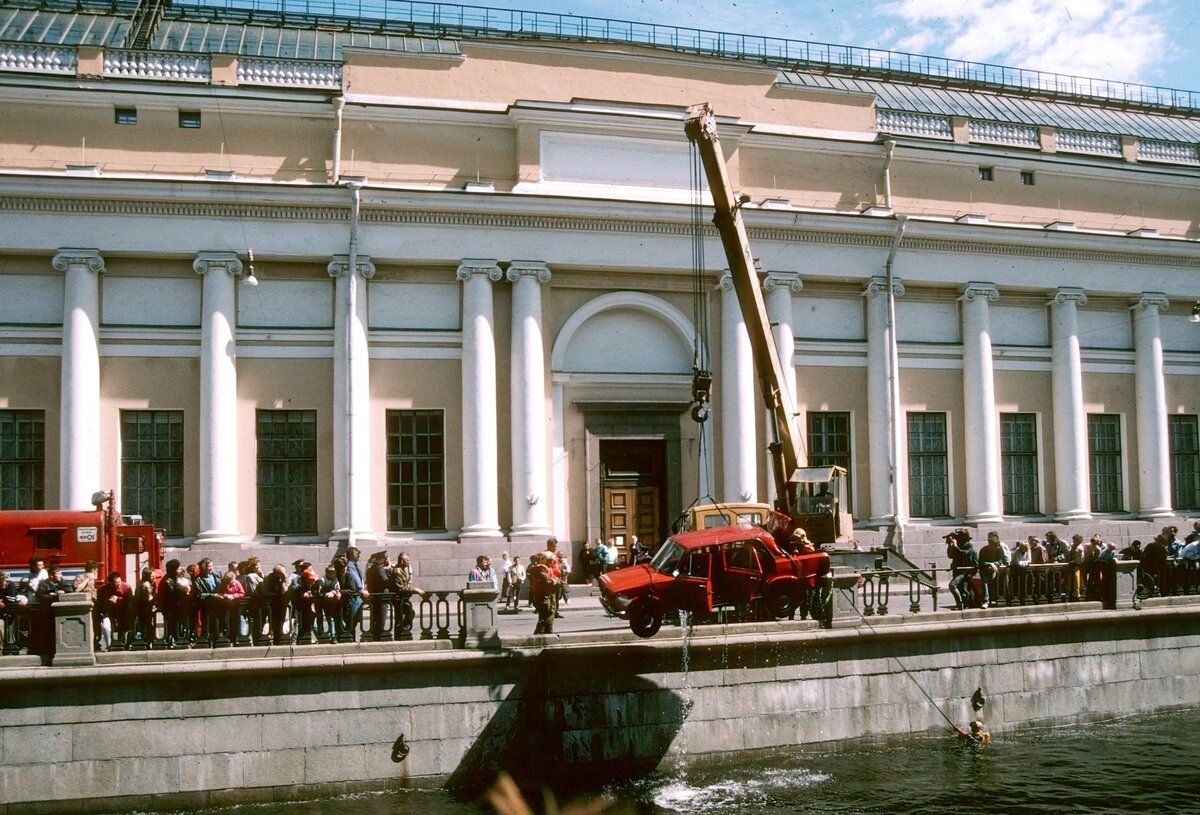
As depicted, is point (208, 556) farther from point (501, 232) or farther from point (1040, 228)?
point (1040, 228)

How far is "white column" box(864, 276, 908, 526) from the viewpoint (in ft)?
96.7

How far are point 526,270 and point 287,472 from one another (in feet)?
22.4

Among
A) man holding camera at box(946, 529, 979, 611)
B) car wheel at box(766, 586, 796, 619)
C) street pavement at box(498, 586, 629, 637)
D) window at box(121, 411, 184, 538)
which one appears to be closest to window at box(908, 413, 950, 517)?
man holding camera at box(946, 529, 979, 611)

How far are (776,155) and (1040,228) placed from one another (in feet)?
23.9

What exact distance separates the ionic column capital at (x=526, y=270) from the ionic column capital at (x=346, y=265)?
3.04m

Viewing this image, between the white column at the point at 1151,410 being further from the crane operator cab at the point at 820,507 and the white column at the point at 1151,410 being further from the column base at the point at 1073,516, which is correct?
the crane operator cab at the point at 820,507

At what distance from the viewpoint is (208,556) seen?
2441cm

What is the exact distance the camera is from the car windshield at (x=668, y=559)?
1709 cm

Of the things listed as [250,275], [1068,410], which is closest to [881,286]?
[1068,410]

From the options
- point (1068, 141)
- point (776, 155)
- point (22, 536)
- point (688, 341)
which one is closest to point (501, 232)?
point (688, 341)

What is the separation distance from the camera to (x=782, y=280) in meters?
28.6

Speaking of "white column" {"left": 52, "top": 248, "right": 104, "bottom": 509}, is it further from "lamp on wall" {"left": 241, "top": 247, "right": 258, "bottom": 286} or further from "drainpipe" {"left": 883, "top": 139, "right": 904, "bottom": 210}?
"drainpipe" {"left": 883, "top": 139, "right": 904, "bottom": 210}

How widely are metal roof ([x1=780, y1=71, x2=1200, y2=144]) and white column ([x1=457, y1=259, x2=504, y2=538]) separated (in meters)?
12.3

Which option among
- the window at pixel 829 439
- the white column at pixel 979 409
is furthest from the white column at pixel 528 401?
the white column at pixel 979 409
